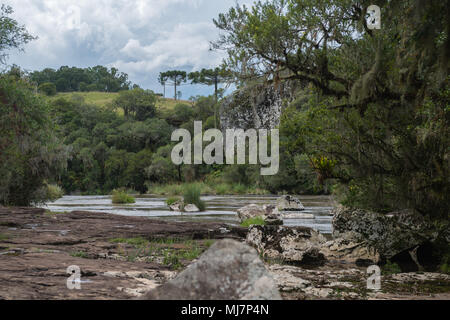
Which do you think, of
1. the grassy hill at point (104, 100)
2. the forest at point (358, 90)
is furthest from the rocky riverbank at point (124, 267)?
the grassy hill at point (104, 100)

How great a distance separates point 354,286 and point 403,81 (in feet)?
11.8

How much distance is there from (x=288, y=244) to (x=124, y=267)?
6.10 m

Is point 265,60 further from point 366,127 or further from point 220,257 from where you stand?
point 220,257

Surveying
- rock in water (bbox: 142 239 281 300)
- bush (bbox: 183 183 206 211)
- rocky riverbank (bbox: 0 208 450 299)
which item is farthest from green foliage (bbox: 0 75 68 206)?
rock in water (bbox: 142 239 281 300)

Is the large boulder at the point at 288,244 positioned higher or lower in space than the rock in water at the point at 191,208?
higher

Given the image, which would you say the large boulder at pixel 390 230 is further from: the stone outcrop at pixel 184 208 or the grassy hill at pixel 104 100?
the grassy hill at pixel 104 100

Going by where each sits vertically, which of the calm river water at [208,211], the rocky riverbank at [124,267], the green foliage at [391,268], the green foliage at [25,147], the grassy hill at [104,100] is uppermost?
the grassy hill at [104,100]

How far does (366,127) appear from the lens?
887 cm

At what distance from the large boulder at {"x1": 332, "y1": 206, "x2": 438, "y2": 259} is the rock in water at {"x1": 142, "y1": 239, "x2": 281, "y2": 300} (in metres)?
8.77

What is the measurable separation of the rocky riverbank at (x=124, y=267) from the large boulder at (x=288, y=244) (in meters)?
0.45

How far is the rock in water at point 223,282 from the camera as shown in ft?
10.1


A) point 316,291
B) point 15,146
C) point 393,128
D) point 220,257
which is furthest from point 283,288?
point 15,146

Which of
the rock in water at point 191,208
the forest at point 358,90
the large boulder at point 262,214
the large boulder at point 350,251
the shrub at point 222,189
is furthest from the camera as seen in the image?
the shrub at point 222,189
